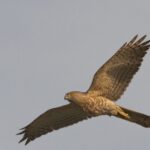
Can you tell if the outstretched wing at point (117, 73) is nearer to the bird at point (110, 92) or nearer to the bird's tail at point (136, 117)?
the bird at point (110, 92)

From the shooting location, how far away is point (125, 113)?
19562 millimetres

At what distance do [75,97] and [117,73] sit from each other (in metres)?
1.32

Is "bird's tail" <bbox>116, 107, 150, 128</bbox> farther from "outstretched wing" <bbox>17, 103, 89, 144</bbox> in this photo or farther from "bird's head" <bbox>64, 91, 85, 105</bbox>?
"outstretched wing" <bbox>17, 103, 89, 144</bbox>

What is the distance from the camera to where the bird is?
19.7 m

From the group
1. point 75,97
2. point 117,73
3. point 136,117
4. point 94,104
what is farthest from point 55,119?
point 136,117

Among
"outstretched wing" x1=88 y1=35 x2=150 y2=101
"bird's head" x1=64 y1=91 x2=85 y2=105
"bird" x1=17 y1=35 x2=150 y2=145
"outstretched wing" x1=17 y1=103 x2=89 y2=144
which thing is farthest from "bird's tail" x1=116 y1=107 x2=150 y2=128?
"outstretched wing" x1=17 y1=103 x2=89 y2=144

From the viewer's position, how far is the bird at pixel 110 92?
775 inches

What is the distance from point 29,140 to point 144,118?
4358mm

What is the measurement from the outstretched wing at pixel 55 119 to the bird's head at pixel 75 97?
1.37ft

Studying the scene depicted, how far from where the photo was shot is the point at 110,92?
20.2 m

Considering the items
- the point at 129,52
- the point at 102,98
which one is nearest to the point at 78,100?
the point at 102,98

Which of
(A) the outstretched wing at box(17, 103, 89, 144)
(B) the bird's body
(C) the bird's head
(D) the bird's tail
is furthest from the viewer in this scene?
(A) the outstretched wing at box(17, 103, 89, 144)

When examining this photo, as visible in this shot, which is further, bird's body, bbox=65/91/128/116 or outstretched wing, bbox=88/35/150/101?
outstretched wing, bbox=88/35/150/101

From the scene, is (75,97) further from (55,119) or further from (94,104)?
(55,119)
